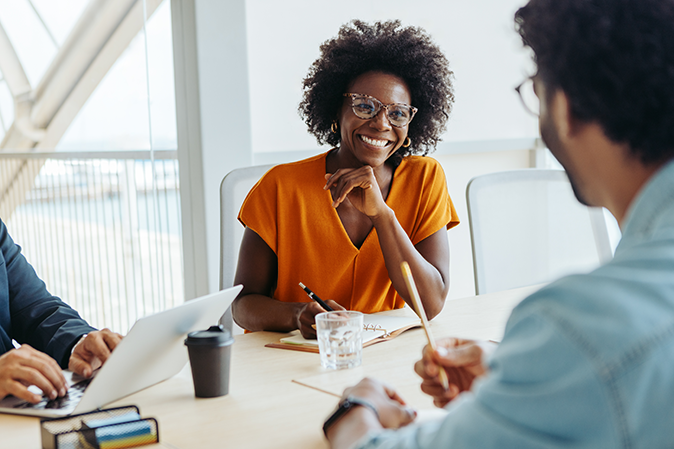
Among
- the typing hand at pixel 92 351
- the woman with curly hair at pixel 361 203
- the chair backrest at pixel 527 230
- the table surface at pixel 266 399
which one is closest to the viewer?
the table surface at pixel 266 399

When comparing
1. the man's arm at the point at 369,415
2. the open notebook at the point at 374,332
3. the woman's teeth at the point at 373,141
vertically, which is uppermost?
the woman's teeth at the point at 373,141

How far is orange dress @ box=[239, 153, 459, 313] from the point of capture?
72.1 inches

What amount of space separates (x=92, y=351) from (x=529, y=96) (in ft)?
2.93

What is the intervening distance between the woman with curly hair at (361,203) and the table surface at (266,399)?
272 mm

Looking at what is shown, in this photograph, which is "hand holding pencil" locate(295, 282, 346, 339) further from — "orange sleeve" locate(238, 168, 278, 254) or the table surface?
"orange sleeve" locate(238, 168, 278, 254)

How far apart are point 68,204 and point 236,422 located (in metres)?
2.63

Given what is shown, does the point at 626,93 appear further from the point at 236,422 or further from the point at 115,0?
the point at 115,0

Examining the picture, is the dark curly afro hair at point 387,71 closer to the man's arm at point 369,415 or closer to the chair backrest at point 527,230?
the chair backrest at point 527,230

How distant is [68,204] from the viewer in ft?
10.8

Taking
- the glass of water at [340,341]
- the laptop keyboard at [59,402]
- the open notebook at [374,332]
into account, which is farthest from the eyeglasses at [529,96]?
the laptop keyboard at [59,402]

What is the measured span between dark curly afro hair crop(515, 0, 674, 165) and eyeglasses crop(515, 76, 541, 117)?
11cm

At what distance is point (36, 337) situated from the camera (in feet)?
4.75

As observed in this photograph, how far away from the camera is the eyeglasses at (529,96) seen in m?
0.79

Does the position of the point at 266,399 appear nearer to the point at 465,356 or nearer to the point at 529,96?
the point at 465,356
